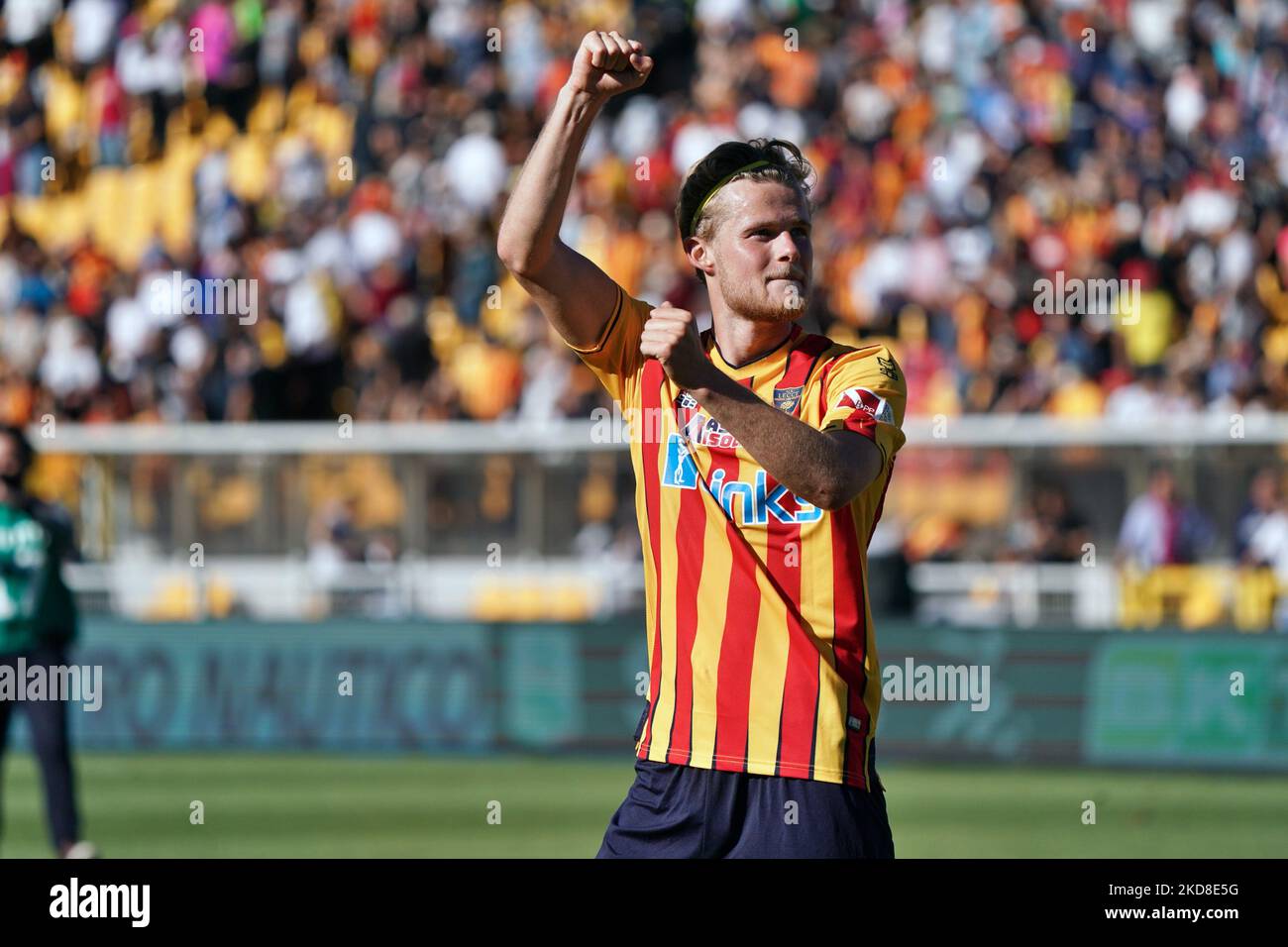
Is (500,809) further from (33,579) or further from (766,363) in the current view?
(766,363)

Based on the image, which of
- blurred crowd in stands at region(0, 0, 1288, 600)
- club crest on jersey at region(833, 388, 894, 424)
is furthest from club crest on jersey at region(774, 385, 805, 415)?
blurred crowd in stands at region(0, 0, 1288, 600)

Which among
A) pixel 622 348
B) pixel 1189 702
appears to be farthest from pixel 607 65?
pixel 1189 702

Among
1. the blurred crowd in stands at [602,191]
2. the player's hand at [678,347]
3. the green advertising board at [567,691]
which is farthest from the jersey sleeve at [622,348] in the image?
the blurred crowd in stands at [602,191]

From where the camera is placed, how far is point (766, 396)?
495 centimetres

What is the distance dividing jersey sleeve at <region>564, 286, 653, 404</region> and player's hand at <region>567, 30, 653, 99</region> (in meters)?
0.56

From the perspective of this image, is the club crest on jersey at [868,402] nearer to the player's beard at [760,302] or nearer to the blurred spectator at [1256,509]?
the player's beard at [760,302]

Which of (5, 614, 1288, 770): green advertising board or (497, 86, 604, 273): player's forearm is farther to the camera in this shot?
(5, 614, 1288, 770): green advertising board

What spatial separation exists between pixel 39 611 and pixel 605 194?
33.1 feet

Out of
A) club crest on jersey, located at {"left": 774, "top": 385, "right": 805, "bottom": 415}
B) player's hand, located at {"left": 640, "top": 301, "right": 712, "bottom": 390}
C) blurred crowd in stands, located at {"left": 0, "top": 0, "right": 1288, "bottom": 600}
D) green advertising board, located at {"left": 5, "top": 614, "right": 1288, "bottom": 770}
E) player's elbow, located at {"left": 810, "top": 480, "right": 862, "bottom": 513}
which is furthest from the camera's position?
blurred crowd in stands, located at {"left": 0, "top": 0, "right": 1288, "bottom": 600}

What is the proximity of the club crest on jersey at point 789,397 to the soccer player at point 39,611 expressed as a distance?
583 centimetres

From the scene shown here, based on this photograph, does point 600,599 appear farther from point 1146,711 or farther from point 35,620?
point 35,620

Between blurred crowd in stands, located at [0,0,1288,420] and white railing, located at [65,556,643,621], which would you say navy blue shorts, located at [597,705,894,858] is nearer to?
white railing, located at [65,556,643,621]

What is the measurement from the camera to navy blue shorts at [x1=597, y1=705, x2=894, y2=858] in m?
4.77

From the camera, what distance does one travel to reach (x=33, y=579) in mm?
10164
